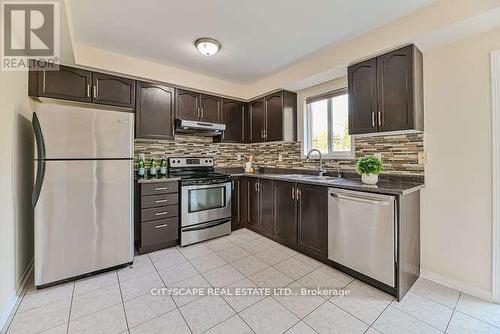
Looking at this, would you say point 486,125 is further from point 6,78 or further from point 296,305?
point 6,78

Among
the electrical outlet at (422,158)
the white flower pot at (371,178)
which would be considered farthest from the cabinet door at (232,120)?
the electrical outlet at (422,158)

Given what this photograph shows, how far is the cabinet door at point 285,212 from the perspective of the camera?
9.22 feet

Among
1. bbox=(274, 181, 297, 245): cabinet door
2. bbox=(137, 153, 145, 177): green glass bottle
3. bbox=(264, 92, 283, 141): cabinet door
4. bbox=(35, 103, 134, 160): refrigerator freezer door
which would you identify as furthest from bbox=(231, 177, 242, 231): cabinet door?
bbox=(35, 103, 134, 160): refrigerator freezer door

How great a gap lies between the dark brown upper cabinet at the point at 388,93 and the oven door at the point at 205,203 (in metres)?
1.96

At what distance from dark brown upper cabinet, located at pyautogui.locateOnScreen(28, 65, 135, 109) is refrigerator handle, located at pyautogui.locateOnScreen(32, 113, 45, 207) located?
2.25ft

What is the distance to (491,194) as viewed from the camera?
1.83m

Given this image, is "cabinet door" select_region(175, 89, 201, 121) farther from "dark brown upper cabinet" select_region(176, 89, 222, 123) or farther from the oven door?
the oven door

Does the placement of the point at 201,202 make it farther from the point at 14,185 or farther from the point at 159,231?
the point at 14,185

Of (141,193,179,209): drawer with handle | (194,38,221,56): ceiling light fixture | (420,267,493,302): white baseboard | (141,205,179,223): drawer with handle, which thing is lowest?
(420,267,493,302): white baseboard

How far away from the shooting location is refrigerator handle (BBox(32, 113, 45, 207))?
1.92 meters

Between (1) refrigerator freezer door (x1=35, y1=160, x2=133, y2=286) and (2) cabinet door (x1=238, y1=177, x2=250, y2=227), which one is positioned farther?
(2) cabinet door (x1=238, y1=177, x2=250, y2=227)

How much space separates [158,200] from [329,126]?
253 centimetres

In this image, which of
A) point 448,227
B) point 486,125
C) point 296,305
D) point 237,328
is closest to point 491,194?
point 448,227

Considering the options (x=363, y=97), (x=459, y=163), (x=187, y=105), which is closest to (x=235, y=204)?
(x=187, y=105)
